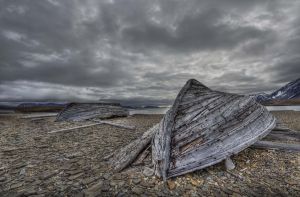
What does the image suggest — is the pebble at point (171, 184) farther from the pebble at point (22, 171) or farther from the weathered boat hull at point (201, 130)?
the pebble at point (22, 171)

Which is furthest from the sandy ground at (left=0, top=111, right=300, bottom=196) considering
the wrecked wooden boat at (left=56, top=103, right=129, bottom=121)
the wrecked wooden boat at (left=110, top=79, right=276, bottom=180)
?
the wrecked wooden boat at (left=56, top=103, right=129, bottom=121)

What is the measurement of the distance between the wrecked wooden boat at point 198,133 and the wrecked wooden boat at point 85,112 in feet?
47.0

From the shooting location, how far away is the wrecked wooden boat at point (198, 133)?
4496 millimetres

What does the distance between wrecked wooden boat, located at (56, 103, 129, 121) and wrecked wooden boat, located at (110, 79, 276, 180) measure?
14339mm

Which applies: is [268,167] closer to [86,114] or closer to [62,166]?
[62,166]

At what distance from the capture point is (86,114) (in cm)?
1903

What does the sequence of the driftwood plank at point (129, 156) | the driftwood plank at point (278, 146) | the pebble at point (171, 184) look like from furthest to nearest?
the driftwood plank at point (278, 146), the driftwood plank at point (129, 156), the pebble at point (171, 184)

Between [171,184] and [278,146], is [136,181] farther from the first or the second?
[278,146]

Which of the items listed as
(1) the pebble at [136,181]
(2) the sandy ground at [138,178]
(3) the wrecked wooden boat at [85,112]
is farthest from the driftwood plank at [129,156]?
(3) the wrecked wooden boat at [85,112]

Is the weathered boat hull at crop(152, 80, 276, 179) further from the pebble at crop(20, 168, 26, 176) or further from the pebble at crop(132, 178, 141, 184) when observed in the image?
the pebble at crop(20, 168, 26, 176)

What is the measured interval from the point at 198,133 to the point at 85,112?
16.6 m

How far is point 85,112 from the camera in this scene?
1912cm

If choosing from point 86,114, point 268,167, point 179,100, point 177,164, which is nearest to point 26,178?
point 177,164

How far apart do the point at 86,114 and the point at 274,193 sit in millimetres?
18146
